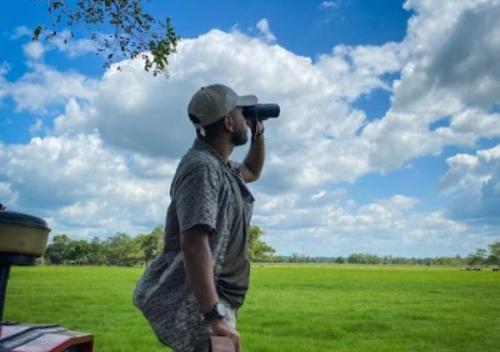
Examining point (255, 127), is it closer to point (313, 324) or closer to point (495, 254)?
point (313, 324)

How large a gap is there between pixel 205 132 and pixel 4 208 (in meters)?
0.93

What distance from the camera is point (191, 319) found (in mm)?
2279

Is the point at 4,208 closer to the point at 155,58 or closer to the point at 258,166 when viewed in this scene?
the point at 258,166

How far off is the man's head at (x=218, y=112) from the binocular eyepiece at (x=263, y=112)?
202mm

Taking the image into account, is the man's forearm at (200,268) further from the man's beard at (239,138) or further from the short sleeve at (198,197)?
the man's beard at (239,138)

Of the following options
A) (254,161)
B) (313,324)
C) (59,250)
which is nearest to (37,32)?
(254,161)

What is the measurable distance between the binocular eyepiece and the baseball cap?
266 mm

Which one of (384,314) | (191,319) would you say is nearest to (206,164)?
(191,319)

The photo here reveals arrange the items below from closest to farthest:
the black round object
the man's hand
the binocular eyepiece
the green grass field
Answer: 1. the black round object
2. the binocular eyepiece
3. the man's hand
4. the green grass field

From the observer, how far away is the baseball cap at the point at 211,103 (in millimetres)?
2496

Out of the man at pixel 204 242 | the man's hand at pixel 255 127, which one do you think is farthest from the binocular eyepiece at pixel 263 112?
the man at pixel 204 242

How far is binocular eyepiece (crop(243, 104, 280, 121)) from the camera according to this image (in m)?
2.82

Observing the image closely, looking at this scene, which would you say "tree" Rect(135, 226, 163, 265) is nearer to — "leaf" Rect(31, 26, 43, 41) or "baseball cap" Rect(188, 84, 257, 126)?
"leaf" Rect(31, 26, 43, 41)

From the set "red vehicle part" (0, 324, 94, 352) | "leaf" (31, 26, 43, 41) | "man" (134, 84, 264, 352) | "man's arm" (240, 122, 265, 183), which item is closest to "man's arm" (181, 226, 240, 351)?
"man" (134, 84, 264, 352)
